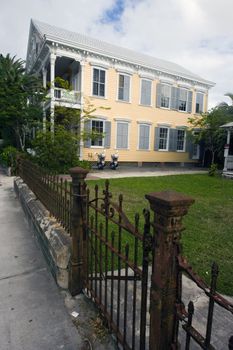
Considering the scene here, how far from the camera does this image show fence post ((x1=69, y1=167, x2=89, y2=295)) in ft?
8.20

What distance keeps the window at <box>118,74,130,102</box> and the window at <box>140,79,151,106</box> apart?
1270 millimetres

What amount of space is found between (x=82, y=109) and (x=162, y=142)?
7.37 m

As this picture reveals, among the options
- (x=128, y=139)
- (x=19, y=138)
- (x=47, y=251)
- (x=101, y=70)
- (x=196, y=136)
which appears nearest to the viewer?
(x=47, y=251)

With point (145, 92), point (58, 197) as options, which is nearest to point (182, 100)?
point (145, 92)

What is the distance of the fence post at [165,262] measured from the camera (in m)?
1.22

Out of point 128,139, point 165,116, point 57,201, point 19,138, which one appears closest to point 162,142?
point 165,116

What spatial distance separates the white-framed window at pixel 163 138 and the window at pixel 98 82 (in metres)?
5.73

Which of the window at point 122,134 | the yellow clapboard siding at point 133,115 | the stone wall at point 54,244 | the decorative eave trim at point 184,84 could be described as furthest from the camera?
the decorative eave trim at point 184,84

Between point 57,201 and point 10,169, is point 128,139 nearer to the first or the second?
point 10,169

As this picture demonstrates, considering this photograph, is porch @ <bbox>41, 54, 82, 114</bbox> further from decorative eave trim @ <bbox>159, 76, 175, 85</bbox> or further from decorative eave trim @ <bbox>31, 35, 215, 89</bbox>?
decorative eave trim @ <bbox>159, 76, 175, 85</bbox>

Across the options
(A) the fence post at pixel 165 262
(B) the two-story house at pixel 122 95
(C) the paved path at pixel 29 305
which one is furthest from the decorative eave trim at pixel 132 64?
(A) the fence post at pixel 165 262

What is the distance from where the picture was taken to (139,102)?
58.6 feet

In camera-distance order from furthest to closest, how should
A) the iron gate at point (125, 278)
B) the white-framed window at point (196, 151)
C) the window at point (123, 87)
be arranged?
the white-framed window at point (196, 151), the window at point (123, 87), the iron gate at point (125, 278)

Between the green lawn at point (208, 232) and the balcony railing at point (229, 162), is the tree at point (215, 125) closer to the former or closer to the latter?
the balcony railing at point (229, 162)
